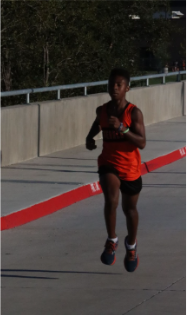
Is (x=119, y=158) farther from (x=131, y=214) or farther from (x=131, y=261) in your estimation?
(x=131, y=261)

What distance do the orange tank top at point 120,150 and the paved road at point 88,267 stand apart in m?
0.92

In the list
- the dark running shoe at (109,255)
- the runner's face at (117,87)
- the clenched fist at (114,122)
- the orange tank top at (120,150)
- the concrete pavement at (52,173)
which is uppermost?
the runner's face at (117,87)

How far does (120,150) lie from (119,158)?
0.22 feet

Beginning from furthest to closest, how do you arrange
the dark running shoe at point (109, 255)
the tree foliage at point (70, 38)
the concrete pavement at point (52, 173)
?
the tree foliage at point (70, 38), the concrete pavement at point (52, 173), the dark running shoe at point (109, 255)

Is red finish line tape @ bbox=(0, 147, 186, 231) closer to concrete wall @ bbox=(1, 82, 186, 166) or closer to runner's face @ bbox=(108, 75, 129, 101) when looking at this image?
concrete wall @ bbox=(1, 82, 186, 166)

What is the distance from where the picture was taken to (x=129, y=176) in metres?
6.77

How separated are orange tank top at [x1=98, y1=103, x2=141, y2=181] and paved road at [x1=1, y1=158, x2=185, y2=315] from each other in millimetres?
921

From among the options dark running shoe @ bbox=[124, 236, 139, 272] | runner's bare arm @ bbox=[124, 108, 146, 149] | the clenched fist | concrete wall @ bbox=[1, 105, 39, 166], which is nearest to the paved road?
dark running shoe @ bbox=[124, 236, 139, 272]

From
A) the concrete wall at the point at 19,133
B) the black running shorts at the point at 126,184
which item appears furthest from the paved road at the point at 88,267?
the concrete wall at the point at 19,133

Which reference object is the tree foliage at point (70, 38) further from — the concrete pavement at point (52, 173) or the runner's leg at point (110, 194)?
the runner's leg at point (110, 194)

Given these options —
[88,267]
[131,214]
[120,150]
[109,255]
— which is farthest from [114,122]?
[88,267]

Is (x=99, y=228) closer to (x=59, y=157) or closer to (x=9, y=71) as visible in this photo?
(x=59, y=157)

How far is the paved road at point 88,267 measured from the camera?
5941 mm

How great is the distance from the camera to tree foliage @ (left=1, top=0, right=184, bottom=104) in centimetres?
2216
